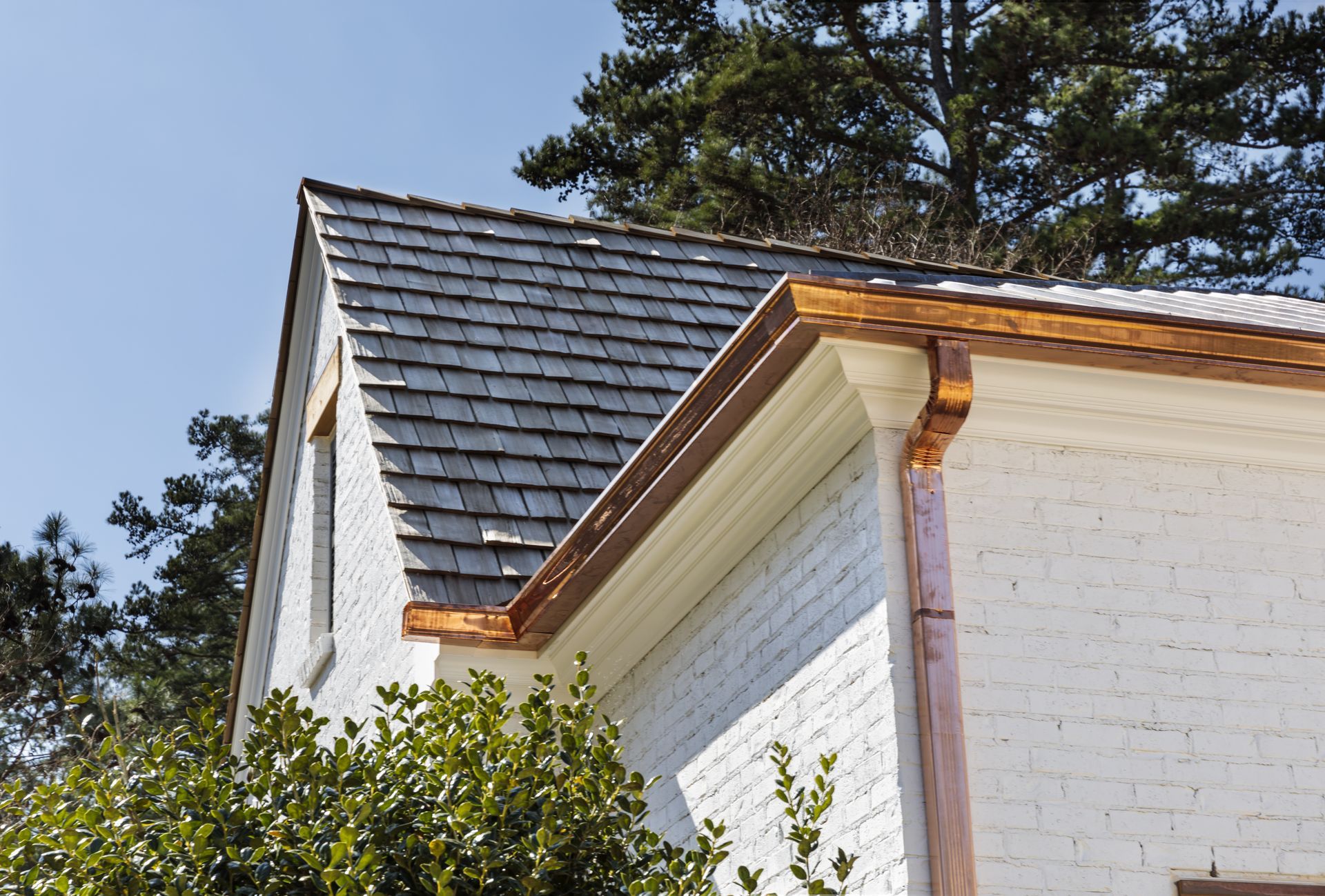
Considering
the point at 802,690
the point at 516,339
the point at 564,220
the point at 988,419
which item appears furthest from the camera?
the point at 564,220

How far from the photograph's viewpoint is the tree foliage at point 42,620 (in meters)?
16.2

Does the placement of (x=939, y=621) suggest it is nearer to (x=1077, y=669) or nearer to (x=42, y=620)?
→ (x=1077, y=669)

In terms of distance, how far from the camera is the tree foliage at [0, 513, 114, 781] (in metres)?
16.2

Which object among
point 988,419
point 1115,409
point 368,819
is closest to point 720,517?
point 988,419

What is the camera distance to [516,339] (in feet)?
28.5

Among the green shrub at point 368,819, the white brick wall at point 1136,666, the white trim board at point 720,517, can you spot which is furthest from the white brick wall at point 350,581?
the white brick wall at point 1136,666

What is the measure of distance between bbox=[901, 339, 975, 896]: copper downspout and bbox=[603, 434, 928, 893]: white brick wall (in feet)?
0.24

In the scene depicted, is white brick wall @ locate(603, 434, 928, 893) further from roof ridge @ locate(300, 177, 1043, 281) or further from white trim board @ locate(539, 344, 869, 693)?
roof ridge @ locate(300, 177, 1043, 281)

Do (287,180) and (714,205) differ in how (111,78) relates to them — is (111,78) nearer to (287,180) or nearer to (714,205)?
(714,205)

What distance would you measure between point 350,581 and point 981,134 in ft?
61.6

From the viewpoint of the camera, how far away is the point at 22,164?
133ft

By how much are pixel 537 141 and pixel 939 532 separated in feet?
72.1

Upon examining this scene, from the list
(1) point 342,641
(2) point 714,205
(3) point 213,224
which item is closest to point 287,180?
(1) point 342,641

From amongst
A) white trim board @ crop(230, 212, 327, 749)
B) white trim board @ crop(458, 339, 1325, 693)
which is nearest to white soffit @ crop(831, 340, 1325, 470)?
white trim board @ crop(458, 339, 1325, 693)
